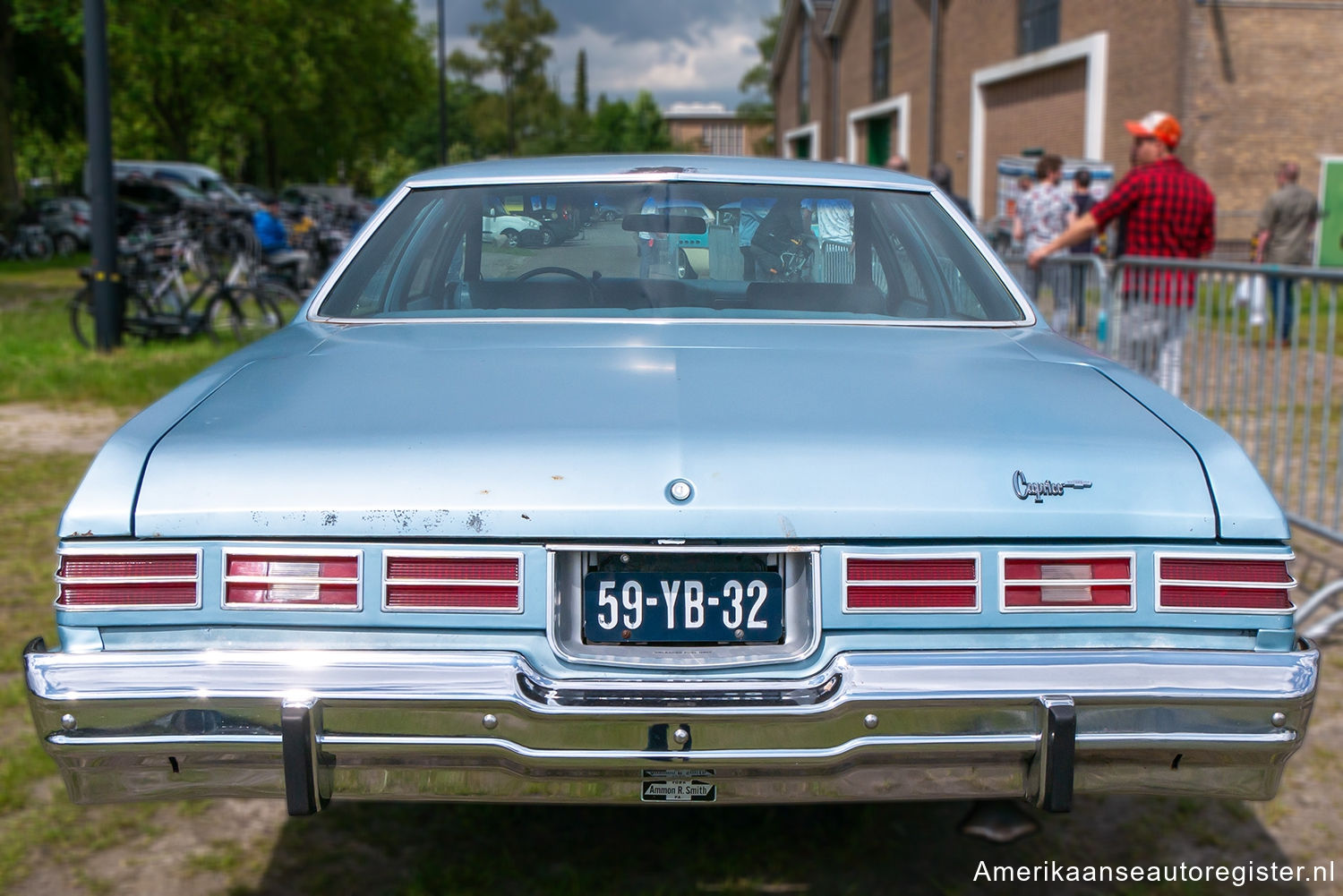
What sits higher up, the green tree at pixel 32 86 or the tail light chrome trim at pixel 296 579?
the green tree at pixel 32 86

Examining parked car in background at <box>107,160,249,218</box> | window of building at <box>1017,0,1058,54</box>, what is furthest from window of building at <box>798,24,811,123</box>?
parked car in background at <box>107,160,249,218</box>

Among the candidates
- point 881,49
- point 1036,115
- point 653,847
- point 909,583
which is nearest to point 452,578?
point 909,583

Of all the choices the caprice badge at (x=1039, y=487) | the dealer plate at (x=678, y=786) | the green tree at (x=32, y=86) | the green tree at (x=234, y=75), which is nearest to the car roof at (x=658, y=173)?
the caprice badge at (x=1039, y=487)

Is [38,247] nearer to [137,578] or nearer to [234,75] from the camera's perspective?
[234,75]

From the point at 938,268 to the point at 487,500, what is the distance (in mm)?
1807

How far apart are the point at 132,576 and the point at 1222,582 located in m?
1.87

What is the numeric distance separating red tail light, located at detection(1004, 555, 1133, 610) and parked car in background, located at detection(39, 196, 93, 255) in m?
30.2

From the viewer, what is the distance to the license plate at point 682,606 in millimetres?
2301

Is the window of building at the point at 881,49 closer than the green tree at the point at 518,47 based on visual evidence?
Yes

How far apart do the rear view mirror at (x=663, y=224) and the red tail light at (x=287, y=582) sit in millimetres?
1492

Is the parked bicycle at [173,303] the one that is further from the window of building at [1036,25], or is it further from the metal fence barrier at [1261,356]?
the window of building at [1036,25]

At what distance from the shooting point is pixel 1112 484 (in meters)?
2.32

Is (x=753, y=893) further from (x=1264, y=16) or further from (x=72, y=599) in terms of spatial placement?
(x=1264, y=16)

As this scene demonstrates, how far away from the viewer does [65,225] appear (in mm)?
29250
